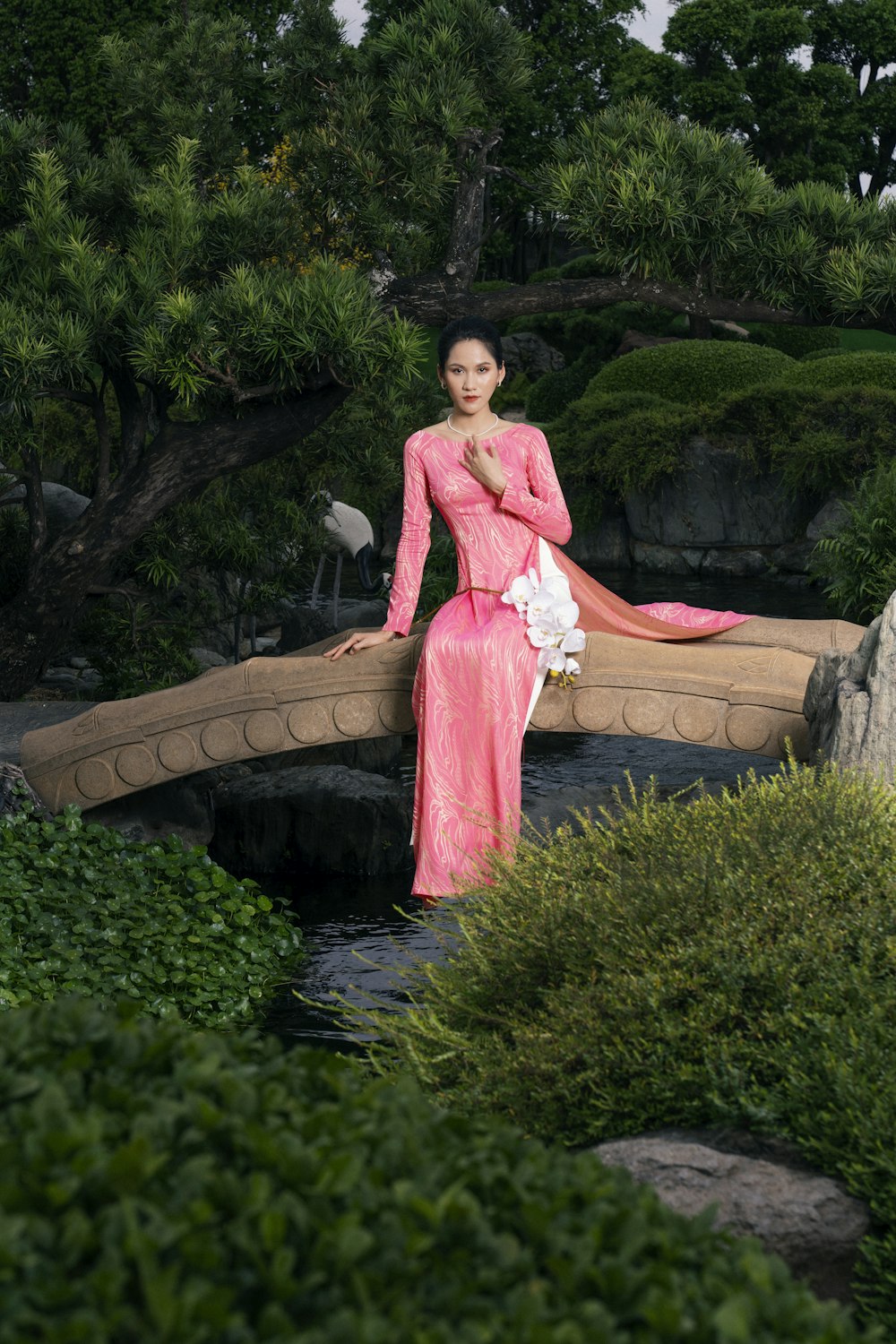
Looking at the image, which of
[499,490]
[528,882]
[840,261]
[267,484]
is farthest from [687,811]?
[267,484]

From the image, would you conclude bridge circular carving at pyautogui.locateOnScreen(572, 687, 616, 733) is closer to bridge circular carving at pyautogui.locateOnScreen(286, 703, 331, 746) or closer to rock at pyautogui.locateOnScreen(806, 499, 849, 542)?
bridge circular carving at pyautogui.locateOnScreen(286, 703, 331, 746)

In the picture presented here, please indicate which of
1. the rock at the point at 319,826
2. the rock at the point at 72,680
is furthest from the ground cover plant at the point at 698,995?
the rock at the point at 72,680

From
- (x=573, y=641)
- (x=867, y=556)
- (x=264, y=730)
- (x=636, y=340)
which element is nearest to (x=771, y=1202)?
(x=573, y=641)

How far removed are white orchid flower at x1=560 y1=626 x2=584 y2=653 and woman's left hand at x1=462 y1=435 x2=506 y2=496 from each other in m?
0.66

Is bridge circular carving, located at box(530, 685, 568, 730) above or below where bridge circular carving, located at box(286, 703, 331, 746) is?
above

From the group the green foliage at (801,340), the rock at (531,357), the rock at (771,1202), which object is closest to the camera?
the rock at (771,1202)

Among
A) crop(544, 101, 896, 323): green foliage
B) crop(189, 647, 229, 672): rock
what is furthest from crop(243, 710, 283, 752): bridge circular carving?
crop(189, 647, 229, 672): rock

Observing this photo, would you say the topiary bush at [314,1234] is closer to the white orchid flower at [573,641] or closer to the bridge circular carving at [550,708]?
the white orchid flower at [573,641]

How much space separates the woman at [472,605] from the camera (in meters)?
5.71

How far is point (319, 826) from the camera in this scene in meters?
7.31

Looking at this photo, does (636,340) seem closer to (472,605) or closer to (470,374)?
(470,374)

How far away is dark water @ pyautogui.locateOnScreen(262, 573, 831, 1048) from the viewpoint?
5398mm

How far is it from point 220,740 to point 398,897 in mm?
1222

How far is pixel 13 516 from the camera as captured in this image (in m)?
9.09
